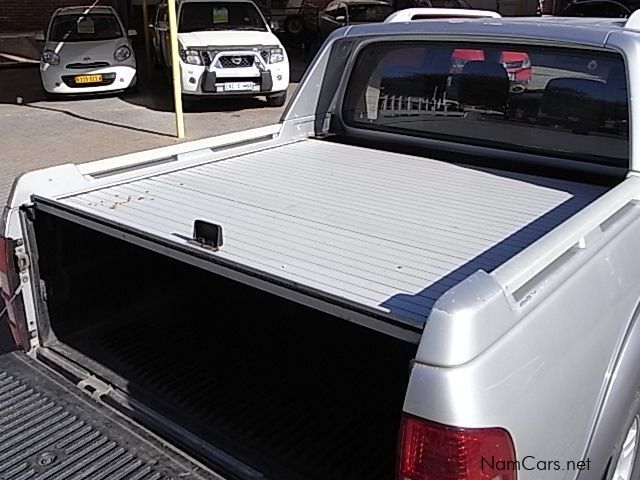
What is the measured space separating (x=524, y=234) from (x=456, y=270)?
445 millimetres

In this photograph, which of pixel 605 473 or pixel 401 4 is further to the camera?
pixel 401 4

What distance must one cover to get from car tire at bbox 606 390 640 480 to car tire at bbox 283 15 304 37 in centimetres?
1822

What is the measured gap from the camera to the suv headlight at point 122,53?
13055 mm

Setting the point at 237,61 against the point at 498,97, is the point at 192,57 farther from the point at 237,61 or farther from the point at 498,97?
the point at 498,97

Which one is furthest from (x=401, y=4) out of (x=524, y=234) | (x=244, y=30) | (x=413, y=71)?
(x=524, y=234)

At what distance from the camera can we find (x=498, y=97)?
11.7ft

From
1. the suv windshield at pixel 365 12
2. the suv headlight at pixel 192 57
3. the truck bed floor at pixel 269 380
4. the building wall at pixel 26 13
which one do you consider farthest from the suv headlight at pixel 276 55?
the building wall at pixel 26 13

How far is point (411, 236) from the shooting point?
7.80 feet

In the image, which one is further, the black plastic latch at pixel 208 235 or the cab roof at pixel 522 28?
the cab roof at pixel 522 28

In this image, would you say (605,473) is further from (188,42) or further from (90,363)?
(188,42)

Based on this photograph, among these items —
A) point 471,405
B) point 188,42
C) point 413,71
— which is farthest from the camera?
point 188,42

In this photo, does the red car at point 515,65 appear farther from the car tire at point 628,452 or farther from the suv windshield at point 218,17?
the suv windshield at point 218,17

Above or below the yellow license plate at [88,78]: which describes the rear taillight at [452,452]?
above

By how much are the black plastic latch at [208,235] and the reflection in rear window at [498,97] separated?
1.85 meters
